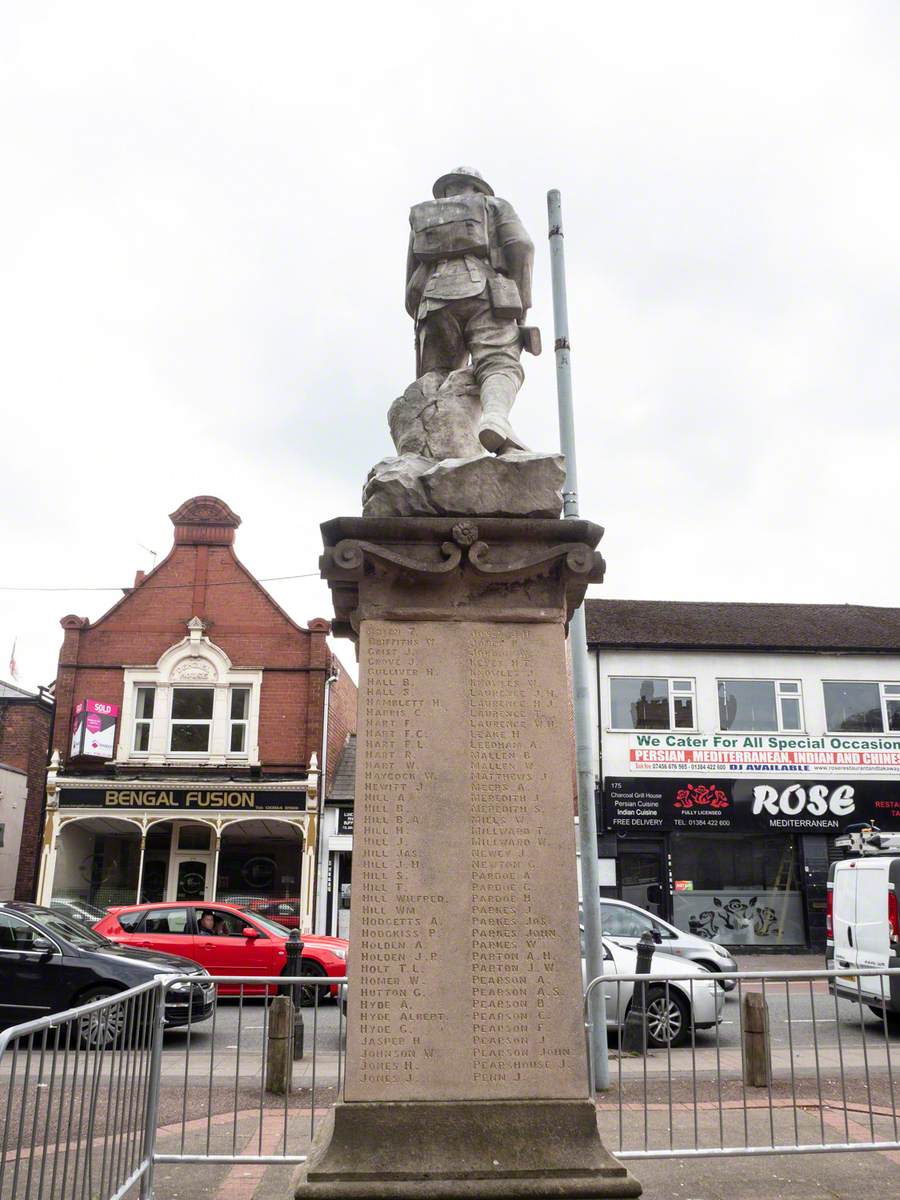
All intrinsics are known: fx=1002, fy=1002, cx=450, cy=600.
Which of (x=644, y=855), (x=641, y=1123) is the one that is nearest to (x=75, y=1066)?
(x=641, y=1123)

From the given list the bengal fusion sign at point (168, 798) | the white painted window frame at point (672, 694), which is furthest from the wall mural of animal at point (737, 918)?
the bengal fusion sign at point (168, 798)

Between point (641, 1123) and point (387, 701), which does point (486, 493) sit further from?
point (641, 1123)

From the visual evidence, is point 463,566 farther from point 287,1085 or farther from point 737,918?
point 737,918

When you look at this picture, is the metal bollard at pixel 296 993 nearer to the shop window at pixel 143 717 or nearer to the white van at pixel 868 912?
the white van at pixel 868 912

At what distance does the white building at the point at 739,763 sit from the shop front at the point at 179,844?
324 inches

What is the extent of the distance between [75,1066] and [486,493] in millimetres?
3190

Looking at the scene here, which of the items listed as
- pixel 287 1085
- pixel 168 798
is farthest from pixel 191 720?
pixel 287 1085

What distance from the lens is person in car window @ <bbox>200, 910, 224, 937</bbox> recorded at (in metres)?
16.1

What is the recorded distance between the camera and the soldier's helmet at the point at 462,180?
6402 mm

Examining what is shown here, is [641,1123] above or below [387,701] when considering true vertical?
below

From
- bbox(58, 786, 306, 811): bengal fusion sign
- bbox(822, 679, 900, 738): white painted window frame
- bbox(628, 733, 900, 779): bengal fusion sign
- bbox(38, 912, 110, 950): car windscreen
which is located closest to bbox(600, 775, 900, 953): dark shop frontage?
bbox(628, 733, 900, 779): bengal fusion sign

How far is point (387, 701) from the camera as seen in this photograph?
15.8 feet

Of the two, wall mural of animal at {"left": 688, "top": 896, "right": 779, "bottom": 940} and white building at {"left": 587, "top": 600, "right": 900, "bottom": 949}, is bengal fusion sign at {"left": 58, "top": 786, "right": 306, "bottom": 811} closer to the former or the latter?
white building at {"left": 587, "top": 600, "right": 900, "bottom": 949}

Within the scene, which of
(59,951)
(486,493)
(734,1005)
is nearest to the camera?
(486,493)
